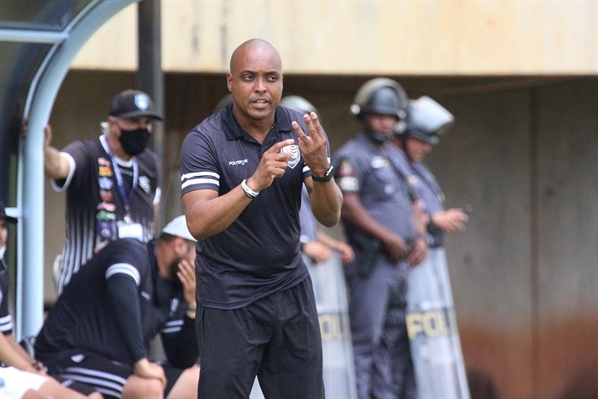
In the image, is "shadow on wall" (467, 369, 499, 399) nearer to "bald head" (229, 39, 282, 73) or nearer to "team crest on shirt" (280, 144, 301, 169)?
"team crest on shirt" (280, 144, 301, 169)

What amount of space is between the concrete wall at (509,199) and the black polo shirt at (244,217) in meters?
4.59

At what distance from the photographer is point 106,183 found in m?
6.12

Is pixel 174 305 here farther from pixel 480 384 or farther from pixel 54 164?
pixel 480 384

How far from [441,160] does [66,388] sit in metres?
5.82

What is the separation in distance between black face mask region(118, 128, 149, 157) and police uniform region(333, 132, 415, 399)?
148cm

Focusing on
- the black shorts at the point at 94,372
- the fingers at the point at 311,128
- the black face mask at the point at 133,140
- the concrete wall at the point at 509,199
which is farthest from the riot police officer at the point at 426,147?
the fingers at the point at 311,128

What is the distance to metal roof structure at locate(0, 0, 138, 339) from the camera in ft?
19.2

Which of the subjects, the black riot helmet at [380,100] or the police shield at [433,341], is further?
the black riot helmet at [380,100]

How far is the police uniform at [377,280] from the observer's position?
6.98 m

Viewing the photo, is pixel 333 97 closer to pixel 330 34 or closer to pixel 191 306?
pixel 330 34

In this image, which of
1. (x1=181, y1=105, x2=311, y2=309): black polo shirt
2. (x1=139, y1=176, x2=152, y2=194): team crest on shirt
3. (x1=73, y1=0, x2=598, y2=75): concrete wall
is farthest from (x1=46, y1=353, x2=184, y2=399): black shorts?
(x1=73, y1=0, x2=598, y2=75): concrete wall

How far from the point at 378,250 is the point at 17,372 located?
2.79 m

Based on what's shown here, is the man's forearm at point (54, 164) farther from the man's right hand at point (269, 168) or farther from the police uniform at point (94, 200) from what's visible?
the man's right hand at point (269, 168)

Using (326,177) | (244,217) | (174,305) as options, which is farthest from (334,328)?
(326,177)
